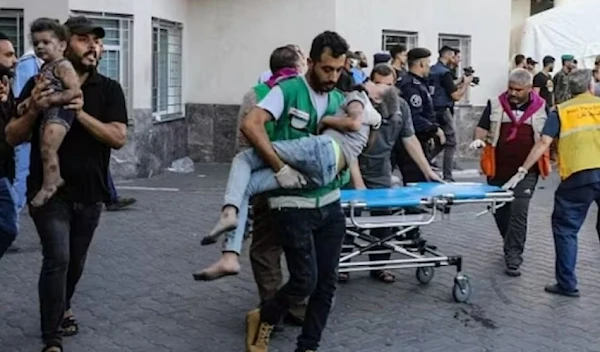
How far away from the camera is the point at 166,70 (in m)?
15.5

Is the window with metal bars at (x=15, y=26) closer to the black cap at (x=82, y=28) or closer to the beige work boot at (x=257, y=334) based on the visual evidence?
the black cap at (x=82, y=28)

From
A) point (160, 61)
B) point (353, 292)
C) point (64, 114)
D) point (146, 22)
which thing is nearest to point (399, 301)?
point (353, 292)

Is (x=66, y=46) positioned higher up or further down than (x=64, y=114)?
higher up

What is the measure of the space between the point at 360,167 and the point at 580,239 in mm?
3332

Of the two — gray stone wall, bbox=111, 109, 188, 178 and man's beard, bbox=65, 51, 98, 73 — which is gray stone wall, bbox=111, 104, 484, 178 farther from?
man's beard, bbox=65, 51, 98, 73

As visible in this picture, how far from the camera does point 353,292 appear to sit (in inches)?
288

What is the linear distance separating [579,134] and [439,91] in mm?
5873

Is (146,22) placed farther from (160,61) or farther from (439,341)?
(439,341)

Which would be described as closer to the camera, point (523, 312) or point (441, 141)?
point (523, 312)

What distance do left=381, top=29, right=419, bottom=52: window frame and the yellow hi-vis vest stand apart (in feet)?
31.1

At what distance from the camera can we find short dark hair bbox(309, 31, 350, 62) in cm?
509

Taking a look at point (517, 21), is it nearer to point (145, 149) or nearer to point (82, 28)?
point (145, 149)

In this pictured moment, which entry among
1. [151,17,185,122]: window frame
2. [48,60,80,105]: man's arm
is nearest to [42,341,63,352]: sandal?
[48,60,80,105]: man's arm

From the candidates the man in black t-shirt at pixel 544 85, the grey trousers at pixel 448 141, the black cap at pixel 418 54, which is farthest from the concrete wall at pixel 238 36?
the black cap at pixel 418 54
